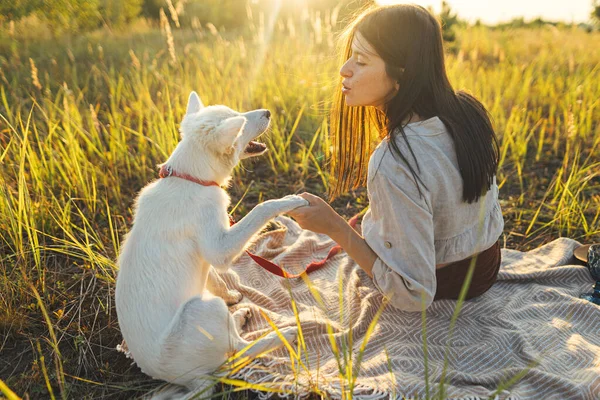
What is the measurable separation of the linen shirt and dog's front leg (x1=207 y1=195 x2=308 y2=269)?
443mm

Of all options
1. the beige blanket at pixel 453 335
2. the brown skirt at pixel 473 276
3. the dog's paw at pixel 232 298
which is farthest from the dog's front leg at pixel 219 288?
the brown skirt at pixel 473 276

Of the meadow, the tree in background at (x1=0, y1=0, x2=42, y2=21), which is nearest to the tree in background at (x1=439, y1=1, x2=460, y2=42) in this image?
the meadow

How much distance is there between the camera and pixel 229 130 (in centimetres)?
231

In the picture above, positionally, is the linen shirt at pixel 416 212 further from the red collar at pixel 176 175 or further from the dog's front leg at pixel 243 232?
the red collar at pixel 176 175

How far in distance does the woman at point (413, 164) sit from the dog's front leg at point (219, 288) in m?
0.75

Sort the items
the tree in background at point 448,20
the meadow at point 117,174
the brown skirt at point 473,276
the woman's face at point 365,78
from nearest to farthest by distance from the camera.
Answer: the woman's face at point 365,78 → the brown skirt at point 473,276 → the meadow at point 117,174 → the tree in background at point 448,20

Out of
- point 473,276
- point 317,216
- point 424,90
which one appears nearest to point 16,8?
point 317,216

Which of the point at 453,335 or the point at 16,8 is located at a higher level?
the point at 16,8

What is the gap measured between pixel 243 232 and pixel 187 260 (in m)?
0.31

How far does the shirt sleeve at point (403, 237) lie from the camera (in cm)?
229

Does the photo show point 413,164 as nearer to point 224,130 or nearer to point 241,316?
point 224,130

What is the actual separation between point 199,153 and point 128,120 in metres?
3.15

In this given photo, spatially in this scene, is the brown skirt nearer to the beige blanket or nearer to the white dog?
the beige blanket

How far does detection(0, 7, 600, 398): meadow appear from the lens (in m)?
2.78
